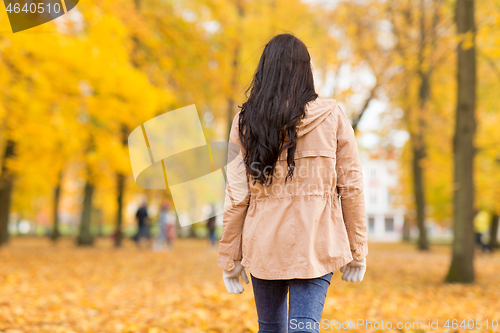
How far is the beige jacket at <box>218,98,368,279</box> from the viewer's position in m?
1.76

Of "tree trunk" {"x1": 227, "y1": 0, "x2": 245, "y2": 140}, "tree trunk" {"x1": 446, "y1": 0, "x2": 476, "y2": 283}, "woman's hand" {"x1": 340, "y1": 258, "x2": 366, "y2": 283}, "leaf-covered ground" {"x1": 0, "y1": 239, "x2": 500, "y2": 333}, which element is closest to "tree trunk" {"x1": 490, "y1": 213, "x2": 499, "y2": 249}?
"leaf-covered ground" {"x1": 0, "y1": 239, "x2": 500, "y2": 333}

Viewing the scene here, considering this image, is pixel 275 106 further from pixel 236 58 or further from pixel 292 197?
pixel 236 58

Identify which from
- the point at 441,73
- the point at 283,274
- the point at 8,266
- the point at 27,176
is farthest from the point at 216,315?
the point at 27,176

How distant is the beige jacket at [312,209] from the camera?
1.76m

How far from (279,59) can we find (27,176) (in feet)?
71.6

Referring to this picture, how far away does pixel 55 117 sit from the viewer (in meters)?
9.79

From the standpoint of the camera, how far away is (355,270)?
1.89m

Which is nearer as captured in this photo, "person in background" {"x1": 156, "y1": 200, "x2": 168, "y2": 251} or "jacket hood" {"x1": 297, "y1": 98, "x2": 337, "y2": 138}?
"jacket hood" {"x1": 297, "y1": 98, "x2": 337, "y2": 138}

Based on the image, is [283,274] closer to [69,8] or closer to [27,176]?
[69,8]

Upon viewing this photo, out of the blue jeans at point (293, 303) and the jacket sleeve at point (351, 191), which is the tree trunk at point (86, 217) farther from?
the jacket sleeve at point (351, 191)

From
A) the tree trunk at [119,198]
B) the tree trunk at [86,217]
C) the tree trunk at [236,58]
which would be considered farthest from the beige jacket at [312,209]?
the tree trunk at [86,217]

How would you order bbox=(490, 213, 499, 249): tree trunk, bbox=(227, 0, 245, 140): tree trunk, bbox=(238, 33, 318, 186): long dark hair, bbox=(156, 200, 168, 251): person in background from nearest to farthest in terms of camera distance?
bbox=(238, 33, 318, 186): long dark hair, bbox=(227, 0, 245, 140): tree trunk, bbox=(156, 200, 168, 251): person in background, bbox=(490, 213, 499, 249): tree trunk

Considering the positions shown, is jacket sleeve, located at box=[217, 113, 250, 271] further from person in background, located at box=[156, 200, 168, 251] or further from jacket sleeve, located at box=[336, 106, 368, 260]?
person in background, located at box=[156, 200, 168, 251]

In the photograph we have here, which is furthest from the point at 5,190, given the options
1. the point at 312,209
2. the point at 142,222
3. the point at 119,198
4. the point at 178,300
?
the point at 312,209
